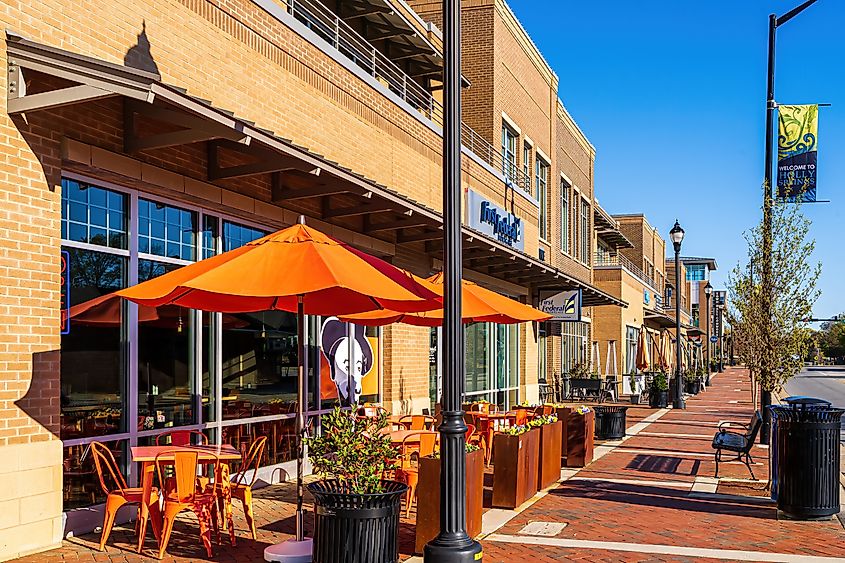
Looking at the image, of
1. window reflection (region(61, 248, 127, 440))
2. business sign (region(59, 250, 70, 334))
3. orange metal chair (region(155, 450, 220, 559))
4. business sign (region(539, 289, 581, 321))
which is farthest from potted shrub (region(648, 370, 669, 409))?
business sign (region(59, 250, 70, 334))

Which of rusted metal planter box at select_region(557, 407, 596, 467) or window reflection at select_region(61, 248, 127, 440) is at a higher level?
window reflection at select_region(61, 248, 127, 440)

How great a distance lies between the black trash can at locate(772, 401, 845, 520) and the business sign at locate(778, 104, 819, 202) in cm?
592

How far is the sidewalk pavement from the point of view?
8505 millimetres

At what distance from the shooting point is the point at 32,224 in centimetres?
829

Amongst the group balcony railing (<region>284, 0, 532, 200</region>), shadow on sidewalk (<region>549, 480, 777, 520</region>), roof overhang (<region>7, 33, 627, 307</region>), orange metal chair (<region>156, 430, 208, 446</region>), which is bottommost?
shadow on sidewalk (<region>549, 480, 777, 520</region>)

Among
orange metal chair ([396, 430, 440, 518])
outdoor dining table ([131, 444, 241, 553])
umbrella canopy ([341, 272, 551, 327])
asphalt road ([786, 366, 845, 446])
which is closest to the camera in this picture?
outdoor dining table ([131, 444, 241, 553])

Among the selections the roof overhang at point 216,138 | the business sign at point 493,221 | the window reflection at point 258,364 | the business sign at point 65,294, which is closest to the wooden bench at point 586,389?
the business sign at point 493,221

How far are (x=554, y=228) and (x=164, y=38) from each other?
2339 centimetres

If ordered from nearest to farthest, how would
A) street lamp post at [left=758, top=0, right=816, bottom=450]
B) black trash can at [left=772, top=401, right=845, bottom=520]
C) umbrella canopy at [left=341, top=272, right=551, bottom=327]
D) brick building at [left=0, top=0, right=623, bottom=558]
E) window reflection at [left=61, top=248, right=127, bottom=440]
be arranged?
brick building at [left=0, top=0, right=623, bottom=558] < window reflection at [left=61, top=248, right=127, bottom=440] < black trash can at [left=772, top=401, right=845, bottom=520] < umbrella canopy at [left=341, top=272, right=551, bottom=327] < street lamp post at [left=758, top=0, right=816, bottom=450]

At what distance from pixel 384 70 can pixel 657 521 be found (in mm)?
12151

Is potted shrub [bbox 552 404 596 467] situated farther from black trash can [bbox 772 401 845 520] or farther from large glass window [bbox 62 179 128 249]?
large glass window [bbox 62 179 128 249]

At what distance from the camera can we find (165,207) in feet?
34.4

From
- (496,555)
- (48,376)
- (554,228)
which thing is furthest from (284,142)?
(554,228)

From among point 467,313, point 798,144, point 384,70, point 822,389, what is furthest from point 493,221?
point 822,389
